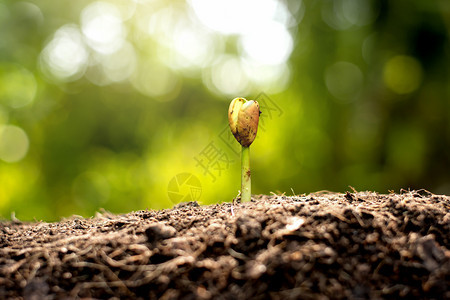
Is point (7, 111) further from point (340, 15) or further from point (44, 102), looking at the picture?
point (340, 15)

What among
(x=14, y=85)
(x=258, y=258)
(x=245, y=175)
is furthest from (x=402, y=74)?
(x=14, y=85)

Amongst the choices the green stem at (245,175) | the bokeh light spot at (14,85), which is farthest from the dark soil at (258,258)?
the bokeh light spot at (14,85)

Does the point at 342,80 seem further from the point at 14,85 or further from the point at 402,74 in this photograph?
the point at 14,85

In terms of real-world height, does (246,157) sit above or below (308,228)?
above

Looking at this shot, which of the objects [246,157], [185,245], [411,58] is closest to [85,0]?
[411,58]

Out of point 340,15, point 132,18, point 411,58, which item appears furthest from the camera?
point 132,18

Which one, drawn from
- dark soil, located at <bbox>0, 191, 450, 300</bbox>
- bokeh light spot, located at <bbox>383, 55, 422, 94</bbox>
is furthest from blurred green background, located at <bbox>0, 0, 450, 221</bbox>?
dark soil, located at <bbox>0, 191, 450, 300</bbox>

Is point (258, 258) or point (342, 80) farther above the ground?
point (342, 80)
